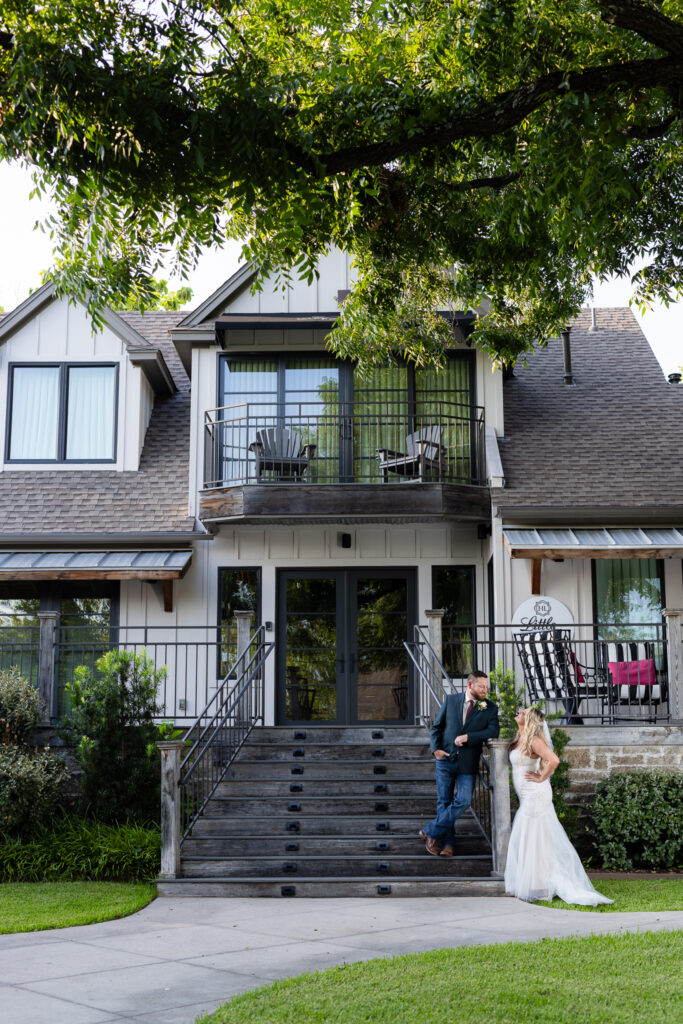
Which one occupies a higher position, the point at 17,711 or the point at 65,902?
the point at 17,711

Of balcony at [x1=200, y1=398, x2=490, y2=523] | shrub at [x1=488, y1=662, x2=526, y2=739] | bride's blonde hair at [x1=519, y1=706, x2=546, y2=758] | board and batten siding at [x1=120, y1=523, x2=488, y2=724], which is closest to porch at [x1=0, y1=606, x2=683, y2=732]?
board and batten siding at [x1=120, y1=523, x2=488, y2=724]

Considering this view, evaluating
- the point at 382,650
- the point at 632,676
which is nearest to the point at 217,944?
the point at 632,676

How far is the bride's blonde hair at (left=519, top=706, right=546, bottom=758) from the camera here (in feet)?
33.1

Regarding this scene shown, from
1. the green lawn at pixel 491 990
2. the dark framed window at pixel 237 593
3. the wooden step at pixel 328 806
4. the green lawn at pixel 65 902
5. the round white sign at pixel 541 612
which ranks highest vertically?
the dark framed window at pixel 237 593

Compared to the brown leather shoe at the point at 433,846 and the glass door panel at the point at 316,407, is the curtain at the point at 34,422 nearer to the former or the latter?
the glass door panel at the point at 316,407

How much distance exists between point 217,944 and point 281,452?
861 centimetres

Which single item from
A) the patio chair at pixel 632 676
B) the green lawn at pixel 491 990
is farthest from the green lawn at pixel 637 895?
the patio chair at pixel 632 676

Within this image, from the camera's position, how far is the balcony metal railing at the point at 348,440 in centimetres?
1544

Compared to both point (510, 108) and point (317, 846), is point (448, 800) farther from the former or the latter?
point (510, 108)

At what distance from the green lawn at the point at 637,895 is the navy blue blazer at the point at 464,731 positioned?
1.58m

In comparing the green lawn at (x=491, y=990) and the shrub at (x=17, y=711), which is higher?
the shrub at (x=17, y=711)

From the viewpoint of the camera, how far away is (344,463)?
620 inches

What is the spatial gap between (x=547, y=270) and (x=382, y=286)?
6.16 ft

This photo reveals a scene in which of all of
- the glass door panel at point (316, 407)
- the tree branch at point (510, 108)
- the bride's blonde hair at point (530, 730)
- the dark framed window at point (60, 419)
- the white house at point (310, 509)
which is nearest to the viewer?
the tree branch at point (510, 108)
